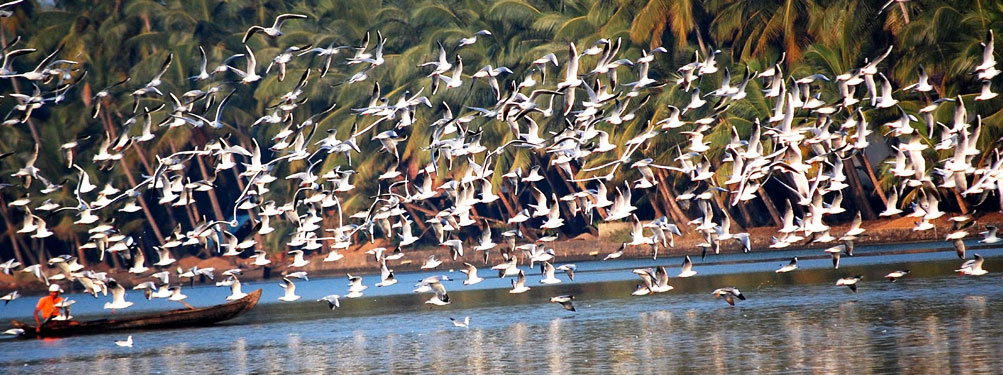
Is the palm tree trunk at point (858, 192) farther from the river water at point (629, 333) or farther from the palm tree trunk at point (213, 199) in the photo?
the palm tree trunk at point (213, 199)

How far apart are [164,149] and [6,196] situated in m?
9.00

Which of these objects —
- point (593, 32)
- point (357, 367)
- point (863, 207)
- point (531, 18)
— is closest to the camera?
point (357, 367)

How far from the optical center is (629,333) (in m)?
31.4

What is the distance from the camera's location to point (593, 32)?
2324 inches

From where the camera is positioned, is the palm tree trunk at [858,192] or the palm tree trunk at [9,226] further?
the palm tree trunk at [9,226]

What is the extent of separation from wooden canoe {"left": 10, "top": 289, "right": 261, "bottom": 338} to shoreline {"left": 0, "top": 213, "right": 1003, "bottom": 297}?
20.6 m

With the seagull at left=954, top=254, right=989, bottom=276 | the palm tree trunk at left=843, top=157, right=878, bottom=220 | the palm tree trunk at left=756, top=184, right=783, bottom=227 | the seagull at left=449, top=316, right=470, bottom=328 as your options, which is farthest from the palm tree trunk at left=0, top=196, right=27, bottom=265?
the seagull at left=954, top=254, right=989, bottom=276

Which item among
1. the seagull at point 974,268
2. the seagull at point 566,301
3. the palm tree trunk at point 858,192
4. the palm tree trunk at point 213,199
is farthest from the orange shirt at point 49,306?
the palm tree trunk at point 213,199

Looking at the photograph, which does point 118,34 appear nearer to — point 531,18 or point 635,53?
point 531,18

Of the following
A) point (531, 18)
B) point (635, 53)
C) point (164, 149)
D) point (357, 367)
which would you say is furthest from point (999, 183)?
point (164, 149)

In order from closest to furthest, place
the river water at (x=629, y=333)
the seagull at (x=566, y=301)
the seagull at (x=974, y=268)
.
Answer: the river water at (x=629, y=333) → the seagull at (x=974, y=268) → the seagull at (x=566, y=301)

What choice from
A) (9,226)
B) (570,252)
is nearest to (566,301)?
(570,252)

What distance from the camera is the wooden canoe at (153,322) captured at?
38375 mm

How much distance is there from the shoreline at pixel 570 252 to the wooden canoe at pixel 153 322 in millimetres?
20610
